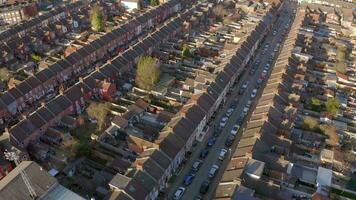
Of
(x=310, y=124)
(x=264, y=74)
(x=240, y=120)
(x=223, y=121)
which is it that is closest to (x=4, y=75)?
(x=223, y=121)

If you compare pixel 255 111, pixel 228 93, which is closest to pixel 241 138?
pixel 255 111

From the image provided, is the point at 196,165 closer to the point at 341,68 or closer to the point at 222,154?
the point at 222,154

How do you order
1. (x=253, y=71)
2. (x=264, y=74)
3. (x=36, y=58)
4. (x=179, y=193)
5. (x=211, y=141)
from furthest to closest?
(x=36, y=58)
(x=253, y=71)
(x=264, y=74)
(x=211, y=141)
(x=179, y=193)

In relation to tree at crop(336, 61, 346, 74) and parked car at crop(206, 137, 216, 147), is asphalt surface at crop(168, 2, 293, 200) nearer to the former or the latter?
parked car at crop(206, 137, 216, 147)

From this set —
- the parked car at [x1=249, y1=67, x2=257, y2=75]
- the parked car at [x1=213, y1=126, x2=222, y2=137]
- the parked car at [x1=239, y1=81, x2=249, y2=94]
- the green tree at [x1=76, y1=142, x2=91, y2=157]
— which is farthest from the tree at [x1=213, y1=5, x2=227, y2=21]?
the green tree at [x1=76, y1=142, x2=91, y2=157]

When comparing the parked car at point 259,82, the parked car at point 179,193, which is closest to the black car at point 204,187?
the parked car at point 179,193

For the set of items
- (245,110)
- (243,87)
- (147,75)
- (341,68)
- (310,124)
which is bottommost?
(245,110)

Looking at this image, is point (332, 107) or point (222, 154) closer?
point (222, 154)

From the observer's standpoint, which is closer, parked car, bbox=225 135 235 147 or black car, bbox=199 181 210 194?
black car, bbox=199 181 210 194
